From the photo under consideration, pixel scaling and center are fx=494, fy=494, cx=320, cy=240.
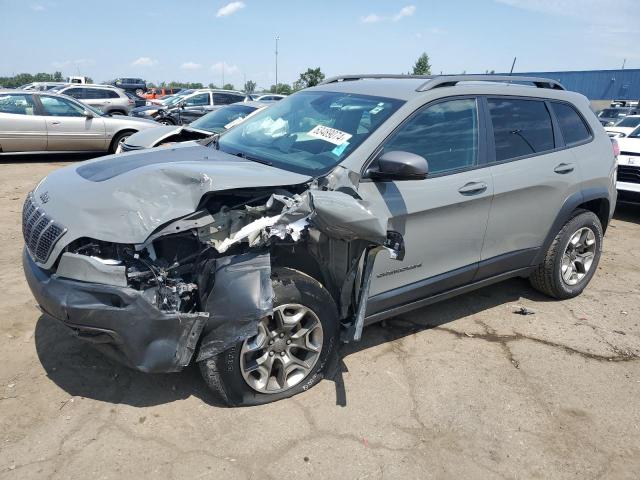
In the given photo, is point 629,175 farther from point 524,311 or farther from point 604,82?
point 604,82

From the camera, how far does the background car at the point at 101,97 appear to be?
1797 cm

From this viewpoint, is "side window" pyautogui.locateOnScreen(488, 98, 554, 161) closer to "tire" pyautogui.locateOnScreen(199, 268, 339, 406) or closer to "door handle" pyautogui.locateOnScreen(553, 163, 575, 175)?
"door handle" pyautogui.locateOnScreen(553, 163, 575, 175)

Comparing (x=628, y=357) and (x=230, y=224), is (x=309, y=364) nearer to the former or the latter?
(x=230, y=224)

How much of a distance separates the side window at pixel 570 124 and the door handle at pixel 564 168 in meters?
0.22

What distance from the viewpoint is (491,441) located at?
8.89 ft

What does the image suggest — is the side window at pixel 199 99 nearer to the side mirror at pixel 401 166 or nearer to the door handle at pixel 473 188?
the door handle at pixel 473 188

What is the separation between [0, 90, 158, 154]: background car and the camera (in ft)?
33.1

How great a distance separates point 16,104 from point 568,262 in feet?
34.9

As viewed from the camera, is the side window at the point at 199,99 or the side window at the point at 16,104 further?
the side window at the point at 199,99

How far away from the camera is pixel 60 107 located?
34.8 ft

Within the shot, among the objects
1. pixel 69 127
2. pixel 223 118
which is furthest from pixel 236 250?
pixel 69 127

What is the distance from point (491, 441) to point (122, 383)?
217 centimetres

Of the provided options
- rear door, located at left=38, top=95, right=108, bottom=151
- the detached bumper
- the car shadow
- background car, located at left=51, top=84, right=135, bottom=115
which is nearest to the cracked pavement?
the car shadow

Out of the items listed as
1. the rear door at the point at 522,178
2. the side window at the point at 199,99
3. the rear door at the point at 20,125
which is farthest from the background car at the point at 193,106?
the rear door at the point at 522,178
